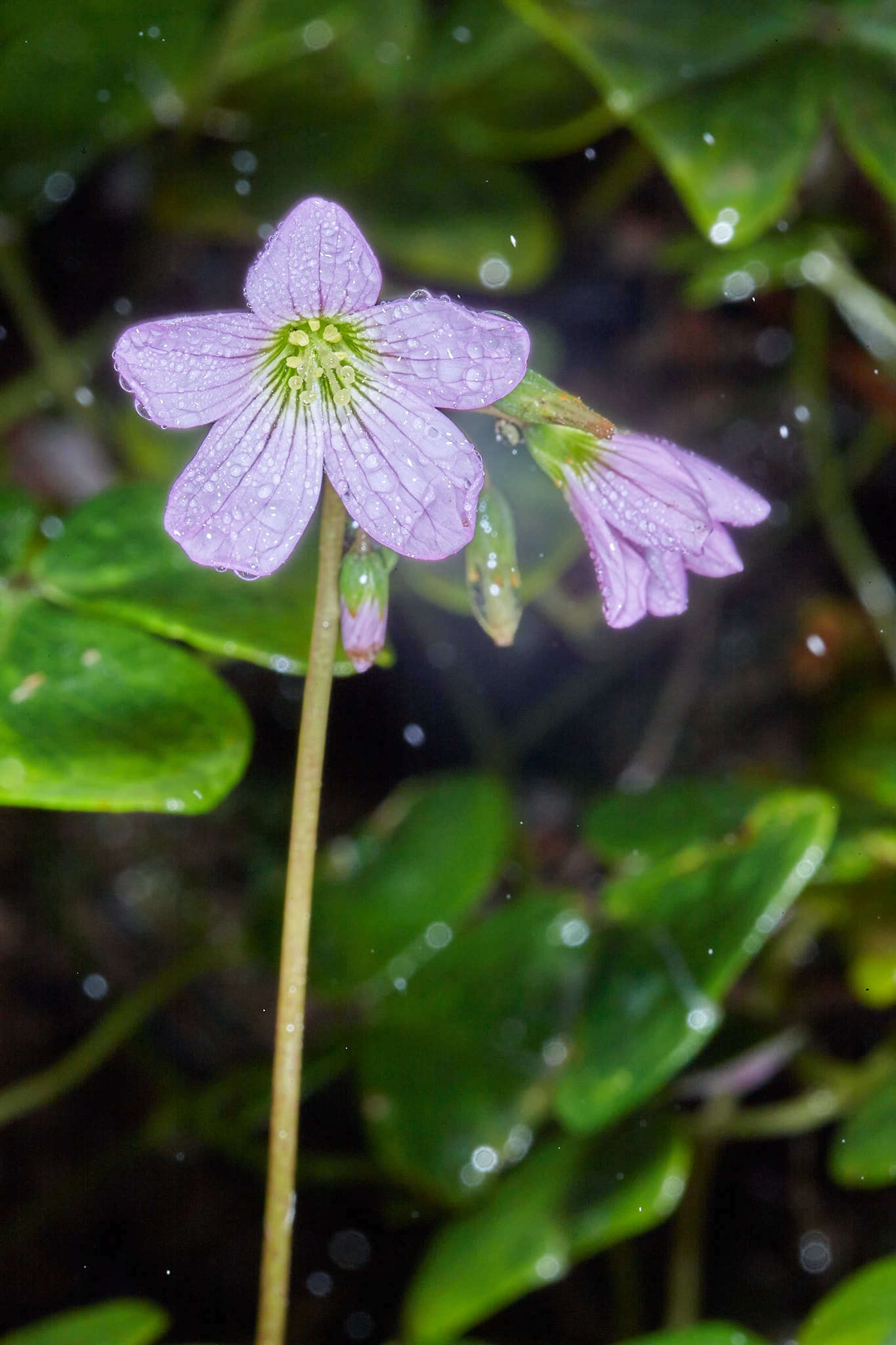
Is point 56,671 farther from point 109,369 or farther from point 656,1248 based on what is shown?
point 656,1248

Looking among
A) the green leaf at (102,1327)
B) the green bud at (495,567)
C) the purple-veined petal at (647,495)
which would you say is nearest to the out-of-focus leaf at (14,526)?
the green bud at (495,567)

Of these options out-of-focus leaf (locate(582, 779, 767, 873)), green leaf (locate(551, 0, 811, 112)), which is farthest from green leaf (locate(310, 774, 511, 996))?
green leaf (locate(551, 0, 811, 112))

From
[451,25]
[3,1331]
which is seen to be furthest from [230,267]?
[3,1331]

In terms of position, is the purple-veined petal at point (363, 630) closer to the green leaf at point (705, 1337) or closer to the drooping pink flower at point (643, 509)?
the drooping pink flower at point (643, 509)

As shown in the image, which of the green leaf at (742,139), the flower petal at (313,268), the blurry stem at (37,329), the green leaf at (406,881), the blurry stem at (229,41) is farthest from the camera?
the blurry stem at (37,329)

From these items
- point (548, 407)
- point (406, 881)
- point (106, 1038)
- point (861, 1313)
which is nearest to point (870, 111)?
point (548, 407)

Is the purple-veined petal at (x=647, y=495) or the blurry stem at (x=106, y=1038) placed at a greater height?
the purple-veined petal at (x=647, y=495)

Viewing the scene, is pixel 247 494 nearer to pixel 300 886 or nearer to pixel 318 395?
pixel 318 395
